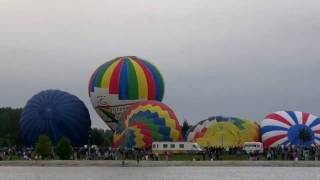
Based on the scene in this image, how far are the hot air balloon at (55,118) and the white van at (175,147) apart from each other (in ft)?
32.5

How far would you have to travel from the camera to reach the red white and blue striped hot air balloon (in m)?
51.6

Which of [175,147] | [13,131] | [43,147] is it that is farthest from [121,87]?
[13,131]

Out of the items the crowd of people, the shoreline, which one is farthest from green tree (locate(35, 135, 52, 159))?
the shoreline

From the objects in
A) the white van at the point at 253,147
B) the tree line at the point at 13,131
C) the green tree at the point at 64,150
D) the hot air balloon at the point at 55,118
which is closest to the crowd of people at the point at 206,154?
the white van at the point at 253,147

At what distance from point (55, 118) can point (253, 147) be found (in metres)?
14.1

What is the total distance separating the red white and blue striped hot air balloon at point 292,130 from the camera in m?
51.6

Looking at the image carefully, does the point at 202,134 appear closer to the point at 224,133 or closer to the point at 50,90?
the point at 224,133

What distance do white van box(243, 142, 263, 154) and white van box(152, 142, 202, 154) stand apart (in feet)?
9.29

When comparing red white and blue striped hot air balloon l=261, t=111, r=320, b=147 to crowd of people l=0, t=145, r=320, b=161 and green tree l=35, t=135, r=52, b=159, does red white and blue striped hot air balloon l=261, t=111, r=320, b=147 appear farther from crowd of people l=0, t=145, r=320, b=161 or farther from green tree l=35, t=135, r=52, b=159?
green tree l=35, t=135, r=52, b=159

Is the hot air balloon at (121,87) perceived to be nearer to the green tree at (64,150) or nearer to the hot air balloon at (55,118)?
the hot air balloon at (55,118)

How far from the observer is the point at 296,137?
170ft

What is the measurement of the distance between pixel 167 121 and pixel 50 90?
12.5 metres

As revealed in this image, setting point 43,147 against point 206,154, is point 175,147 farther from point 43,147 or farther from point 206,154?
point 43,147

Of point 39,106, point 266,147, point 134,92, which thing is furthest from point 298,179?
point 39,106
